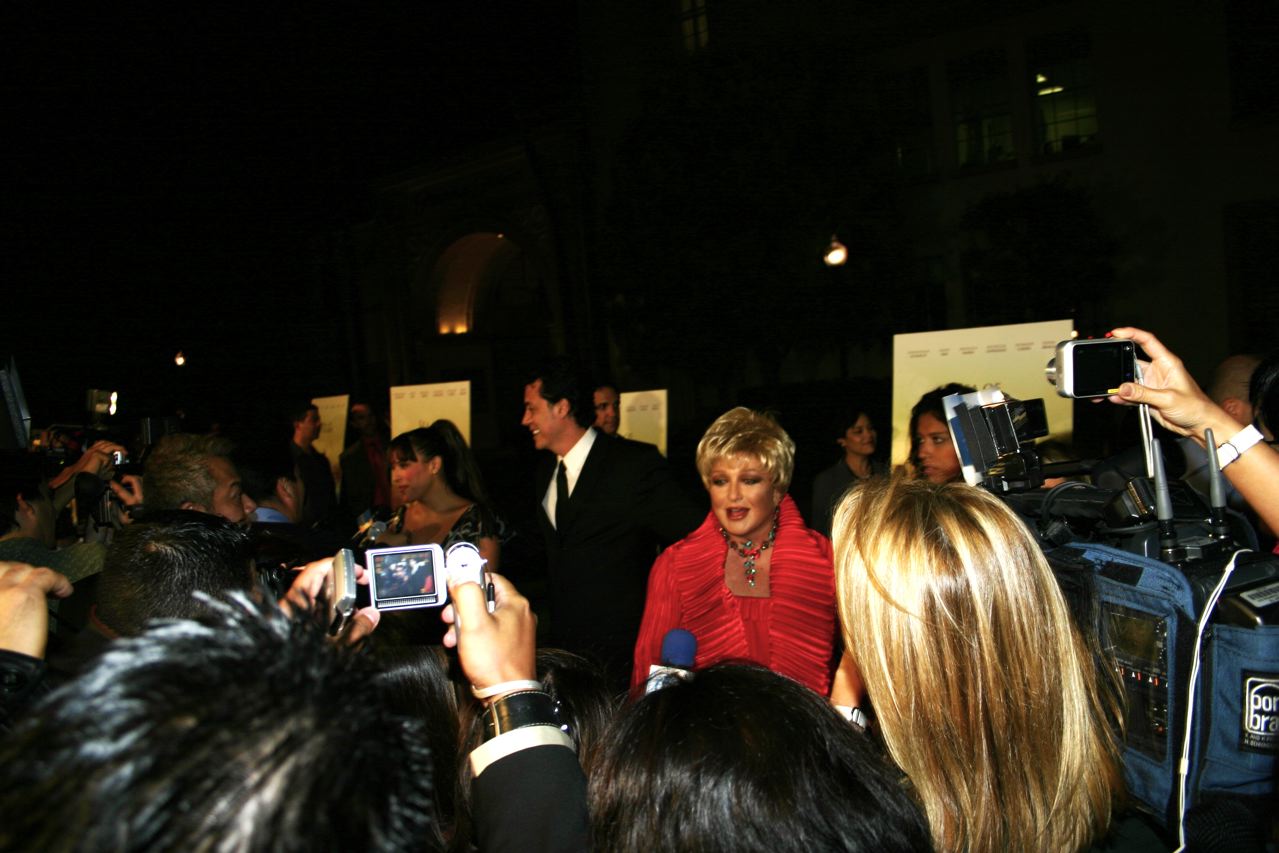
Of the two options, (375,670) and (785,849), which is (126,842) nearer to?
(375,670)

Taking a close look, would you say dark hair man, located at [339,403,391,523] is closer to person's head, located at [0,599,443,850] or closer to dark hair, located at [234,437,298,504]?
dark hair, located at [234,437,298,504]

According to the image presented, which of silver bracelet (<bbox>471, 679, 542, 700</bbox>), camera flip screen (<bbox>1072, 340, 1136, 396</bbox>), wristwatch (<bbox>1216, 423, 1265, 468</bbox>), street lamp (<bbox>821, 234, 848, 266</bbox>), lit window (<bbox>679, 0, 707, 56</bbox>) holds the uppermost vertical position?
lit window (<bbox>679, 0, 707, 56</bbox>)

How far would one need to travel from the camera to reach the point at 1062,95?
12.1m

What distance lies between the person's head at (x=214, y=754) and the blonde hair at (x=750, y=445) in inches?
102

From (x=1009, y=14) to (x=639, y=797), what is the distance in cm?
1402

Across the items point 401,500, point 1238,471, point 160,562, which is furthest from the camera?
point 401,500

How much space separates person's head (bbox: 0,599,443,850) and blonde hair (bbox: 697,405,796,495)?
8.49 ft

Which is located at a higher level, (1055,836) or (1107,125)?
(1107,125)

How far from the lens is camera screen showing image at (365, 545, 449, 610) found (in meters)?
1.38

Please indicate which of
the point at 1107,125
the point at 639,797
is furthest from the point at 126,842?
the point at 1107,125

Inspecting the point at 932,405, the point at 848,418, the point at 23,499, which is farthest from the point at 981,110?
the point at 23,499

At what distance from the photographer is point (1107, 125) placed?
37.8 feet

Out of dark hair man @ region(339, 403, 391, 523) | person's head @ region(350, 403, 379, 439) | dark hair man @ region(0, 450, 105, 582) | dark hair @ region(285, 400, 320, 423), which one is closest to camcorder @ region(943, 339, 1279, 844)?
dark hair man @ region(0, 450, 105, 582)

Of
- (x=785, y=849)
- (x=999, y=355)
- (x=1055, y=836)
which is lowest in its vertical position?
(x=1055, y=836)
